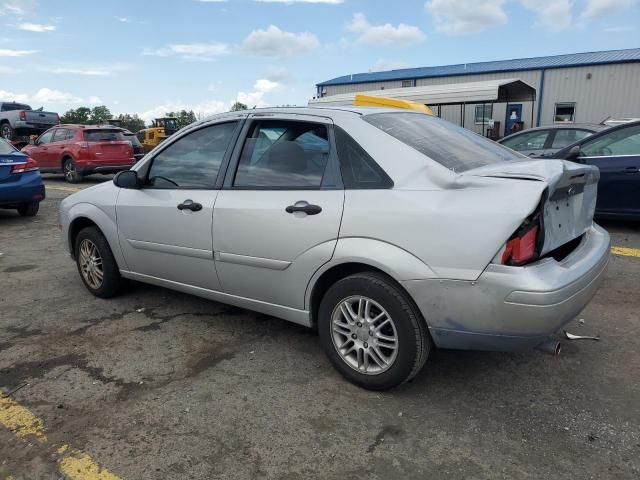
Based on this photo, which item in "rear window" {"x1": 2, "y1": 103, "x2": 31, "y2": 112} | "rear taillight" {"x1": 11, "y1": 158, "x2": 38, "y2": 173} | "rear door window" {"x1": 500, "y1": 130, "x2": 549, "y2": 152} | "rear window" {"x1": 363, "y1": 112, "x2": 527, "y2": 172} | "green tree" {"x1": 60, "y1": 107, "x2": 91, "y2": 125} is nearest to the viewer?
"rear window" {"x1": 363, "y1": 112, "x2": 527, "y2": 172}

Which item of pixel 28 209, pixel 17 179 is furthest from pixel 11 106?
pixel 17 179

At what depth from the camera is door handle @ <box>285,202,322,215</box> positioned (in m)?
2.96

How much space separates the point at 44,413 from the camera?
2.80m

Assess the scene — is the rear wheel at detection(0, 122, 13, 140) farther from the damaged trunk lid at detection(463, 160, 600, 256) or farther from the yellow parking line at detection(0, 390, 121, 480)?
the damaged trunk lid at detection(463, 160, 600, 256)

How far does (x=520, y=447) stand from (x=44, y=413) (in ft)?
8.05

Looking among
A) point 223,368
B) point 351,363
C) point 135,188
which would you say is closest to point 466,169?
point 351,363

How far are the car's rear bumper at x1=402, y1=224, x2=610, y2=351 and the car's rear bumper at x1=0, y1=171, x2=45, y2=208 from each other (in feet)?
26.6

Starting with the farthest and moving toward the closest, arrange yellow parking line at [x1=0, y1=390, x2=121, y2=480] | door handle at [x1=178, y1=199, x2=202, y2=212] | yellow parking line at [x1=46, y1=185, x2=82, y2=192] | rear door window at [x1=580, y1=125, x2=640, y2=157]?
yellow parking line at [x1=46, y1=185, x2=82, y2=192]
rear door window at [x1=580, y1=125, x2=640, y2=157]
door handle at [x1=178, y1=199, x2=202, y2=212]
yellow parking line at [x1=0, y1=390, x2=121, y2=480]

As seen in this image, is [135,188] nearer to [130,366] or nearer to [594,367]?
[130,366]

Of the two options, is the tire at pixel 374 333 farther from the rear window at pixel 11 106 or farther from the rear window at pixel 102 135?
the rear window at pixel 11 106

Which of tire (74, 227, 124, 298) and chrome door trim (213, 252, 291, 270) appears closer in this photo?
chrome door trim (213, 252, 291, 270)

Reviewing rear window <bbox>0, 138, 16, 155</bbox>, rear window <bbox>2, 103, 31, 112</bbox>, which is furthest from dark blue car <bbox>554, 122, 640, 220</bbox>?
rear window <bbox>2, 103, 31, 112</bbox>

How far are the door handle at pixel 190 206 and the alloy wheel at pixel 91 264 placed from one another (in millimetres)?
1280

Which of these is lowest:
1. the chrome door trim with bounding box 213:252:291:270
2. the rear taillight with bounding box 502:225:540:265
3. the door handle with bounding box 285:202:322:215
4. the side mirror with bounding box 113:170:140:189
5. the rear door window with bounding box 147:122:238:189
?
the chrome door trim with bounding box 213:252:291:270
